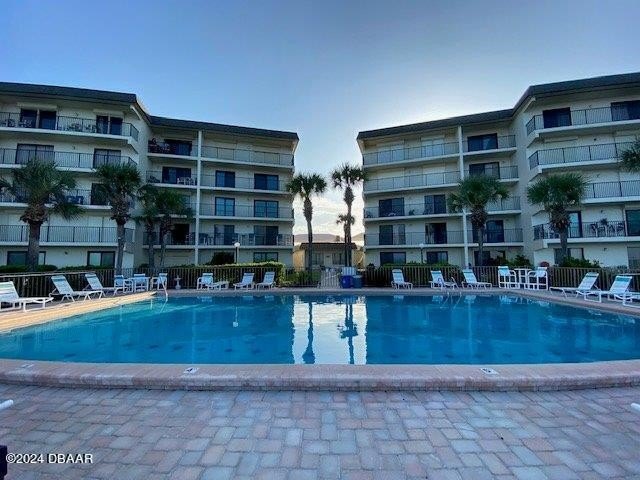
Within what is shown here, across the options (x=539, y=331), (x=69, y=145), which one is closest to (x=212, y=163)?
(x=69, y=145)

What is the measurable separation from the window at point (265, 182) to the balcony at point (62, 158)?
9063 mm

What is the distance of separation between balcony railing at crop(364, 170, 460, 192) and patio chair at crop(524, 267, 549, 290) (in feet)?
33.1

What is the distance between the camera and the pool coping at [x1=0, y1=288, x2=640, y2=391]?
3.79 meters

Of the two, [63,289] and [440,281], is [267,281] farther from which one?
[440,281]

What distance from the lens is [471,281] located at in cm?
1612

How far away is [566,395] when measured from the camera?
12.1ft

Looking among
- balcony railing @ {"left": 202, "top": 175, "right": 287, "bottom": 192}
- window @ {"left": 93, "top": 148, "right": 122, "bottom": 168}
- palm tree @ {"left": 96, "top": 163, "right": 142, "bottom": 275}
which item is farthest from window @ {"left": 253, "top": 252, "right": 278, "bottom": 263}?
window @ {"left": 93, "top": 148, "right": 122, "bottom": 168}

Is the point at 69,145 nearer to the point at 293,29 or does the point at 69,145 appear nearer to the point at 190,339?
the point at 293,29

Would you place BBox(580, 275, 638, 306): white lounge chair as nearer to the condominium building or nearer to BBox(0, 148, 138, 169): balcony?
the condominium building

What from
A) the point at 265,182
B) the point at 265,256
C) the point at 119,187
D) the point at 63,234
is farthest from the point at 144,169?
the point at 265,256

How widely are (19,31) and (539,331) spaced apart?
62.4ft

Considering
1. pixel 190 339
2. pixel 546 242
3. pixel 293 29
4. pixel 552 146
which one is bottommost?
pixel 190 339

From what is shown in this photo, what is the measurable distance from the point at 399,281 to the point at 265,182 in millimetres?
15342

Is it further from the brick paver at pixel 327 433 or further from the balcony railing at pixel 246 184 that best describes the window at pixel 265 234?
the brick paver at pixel 327 433
